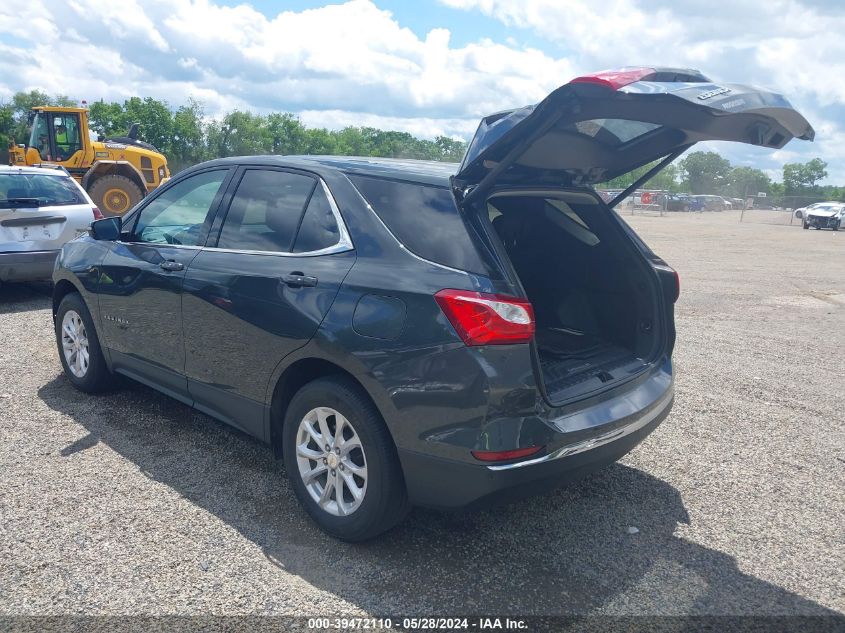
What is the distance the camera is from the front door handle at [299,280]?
11.1 feet

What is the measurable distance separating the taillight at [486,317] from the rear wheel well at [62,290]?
12.1 feet

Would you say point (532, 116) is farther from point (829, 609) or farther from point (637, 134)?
point (829, 609)

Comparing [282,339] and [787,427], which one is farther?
[787,427]

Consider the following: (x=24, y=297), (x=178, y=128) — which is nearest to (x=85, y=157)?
(x=24, y=297)

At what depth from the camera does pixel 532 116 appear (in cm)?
293

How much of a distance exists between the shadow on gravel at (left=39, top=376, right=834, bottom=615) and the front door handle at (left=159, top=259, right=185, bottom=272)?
1.09m

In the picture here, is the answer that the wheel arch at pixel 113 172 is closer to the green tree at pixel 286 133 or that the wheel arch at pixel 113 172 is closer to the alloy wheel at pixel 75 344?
the alloy wheel at pixel 75 344

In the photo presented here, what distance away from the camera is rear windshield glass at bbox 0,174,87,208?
27.2 ft

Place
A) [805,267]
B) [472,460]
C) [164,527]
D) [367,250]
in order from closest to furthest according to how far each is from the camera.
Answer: [472,460] → [367,250] → [164,527] → [805,267]

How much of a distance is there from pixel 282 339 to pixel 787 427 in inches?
144

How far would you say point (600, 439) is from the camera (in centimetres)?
320

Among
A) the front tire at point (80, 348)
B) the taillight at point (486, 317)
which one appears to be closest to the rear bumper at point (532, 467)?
the taillight at point (486, 317)

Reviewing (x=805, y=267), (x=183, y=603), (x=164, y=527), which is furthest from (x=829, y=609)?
(x=805, y=267)

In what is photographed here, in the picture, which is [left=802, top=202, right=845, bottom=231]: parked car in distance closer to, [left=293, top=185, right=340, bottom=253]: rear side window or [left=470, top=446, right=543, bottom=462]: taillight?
[left=293, top=185, right=340, bottom=253]: rear side window
